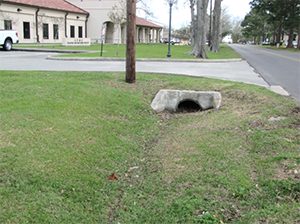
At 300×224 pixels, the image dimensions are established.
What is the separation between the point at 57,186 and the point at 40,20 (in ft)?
122

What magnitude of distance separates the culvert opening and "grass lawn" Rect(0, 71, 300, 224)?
1.15 metres

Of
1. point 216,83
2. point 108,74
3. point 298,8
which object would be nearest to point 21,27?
point 108,74

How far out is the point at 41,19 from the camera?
36250 millimetres

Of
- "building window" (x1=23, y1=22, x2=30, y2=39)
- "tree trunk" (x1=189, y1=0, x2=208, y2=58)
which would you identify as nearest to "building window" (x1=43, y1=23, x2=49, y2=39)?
"building window" (x1=23, y1=22, x2=30, y2=39)

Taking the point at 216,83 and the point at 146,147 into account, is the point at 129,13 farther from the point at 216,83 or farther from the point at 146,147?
the point at 146,147

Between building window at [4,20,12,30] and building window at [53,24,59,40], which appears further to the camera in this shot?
building window at [53,24,59,40]

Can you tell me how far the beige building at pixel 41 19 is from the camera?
109 ft

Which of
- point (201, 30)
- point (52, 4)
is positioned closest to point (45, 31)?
point (52, 4)

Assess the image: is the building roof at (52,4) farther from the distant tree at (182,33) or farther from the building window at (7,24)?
the distant tree at (182,33)

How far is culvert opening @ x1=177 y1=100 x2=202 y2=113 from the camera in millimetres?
8367

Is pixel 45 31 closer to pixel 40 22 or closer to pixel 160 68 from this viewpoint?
pixel 40 22

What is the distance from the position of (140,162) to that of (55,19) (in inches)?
1505

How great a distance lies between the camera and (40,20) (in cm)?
3678

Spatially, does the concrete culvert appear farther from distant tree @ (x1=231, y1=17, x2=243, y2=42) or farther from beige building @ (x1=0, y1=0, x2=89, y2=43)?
distant tree @ (x1=231, y1=17, x2=243, y2=42)
